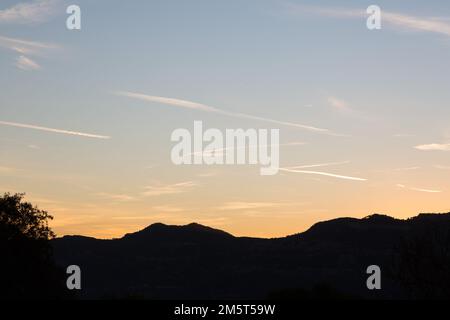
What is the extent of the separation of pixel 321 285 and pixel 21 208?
150ft

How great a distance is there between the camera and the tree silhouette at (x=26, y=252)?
344ft

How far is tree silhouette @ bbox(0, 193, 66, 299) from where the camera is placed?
344ft

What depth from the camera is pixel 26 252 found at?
107 meters

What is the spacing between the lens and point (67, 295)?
110188 mm
